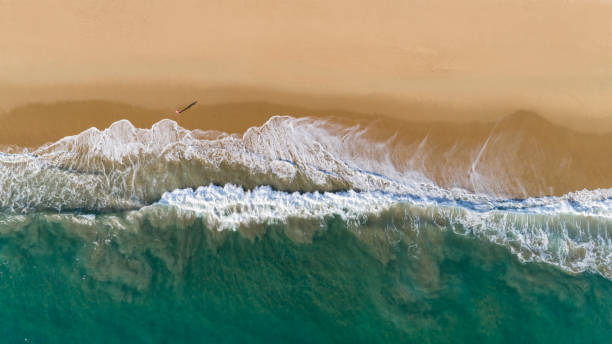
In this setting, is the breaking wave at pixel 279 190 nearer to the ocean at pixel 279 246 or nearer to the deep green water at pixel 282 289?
the ocean at pixel 279 246

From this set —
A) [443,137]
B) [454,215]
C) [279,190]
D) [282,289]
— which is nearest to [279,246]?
[282,289]

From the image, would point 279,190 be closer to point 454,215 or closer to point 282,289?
point 282,289

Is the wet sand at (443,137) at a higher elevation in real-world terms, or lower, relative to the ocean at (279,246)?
higher

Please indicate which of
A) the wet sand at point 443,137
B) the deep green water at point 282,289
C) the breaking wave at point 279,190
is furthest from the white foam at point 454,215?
the wet sand at point 443,137

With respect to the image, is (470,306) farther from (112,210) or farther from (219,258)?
(112,210)

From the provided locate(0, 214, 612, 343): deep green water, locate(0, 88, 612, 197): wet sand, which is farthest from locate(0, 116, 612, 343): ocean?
locate(0, 88, 612, 197): wet sand
